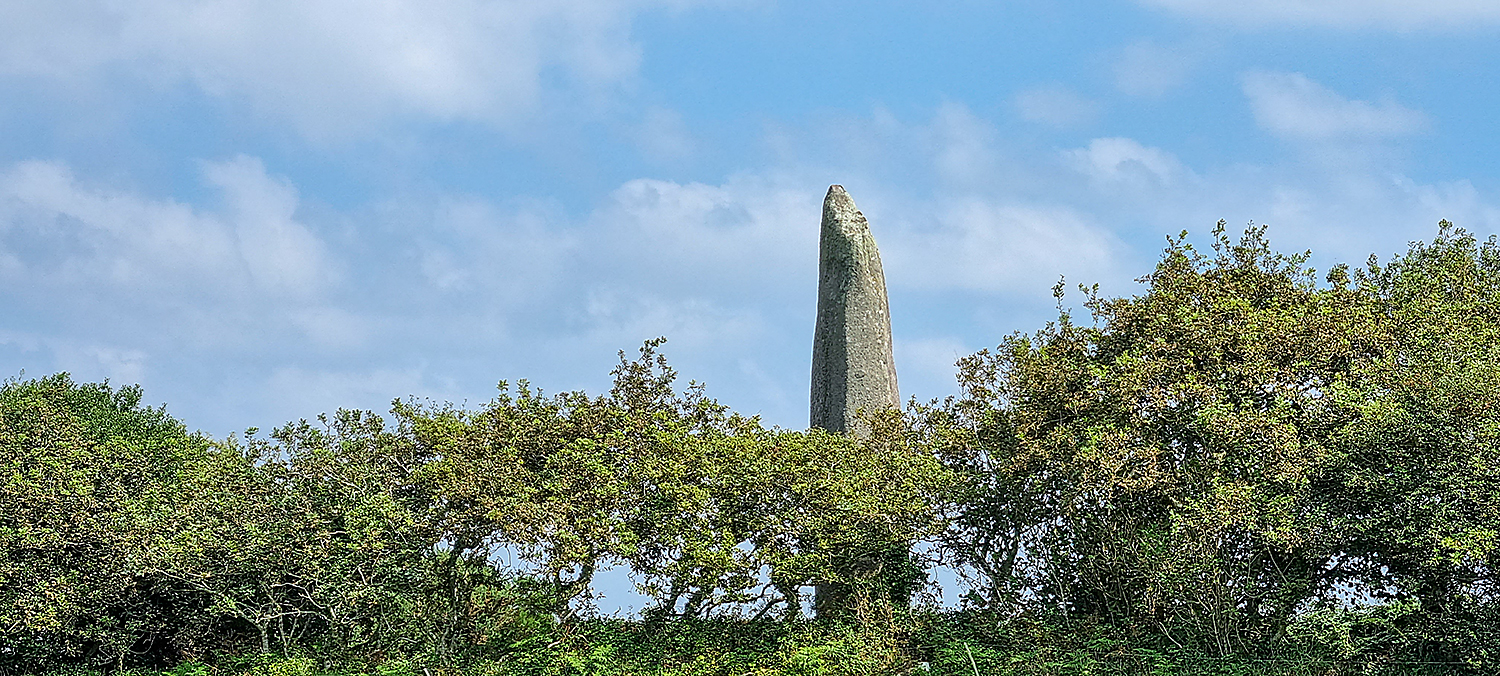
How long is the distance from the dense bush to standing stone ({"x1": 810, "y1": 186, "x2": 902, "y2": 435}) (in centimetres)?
209

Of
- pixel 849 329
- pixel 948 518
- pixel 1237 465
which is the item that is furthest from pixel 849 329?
pixel 1237 465

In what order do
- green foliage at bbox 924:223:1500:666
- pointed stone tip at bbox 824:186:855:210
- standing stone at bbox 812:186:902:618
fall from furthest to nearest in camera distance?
pointed stone tip at bbox 824:186:855:210
standing stone at bbox 812:186:902:618
green foliage at bbox 924:223:1500:666

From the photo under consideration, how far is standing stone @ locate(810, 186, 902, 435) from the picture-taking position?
15.9 m

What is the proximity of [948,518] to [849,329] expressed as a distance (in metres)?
4.29

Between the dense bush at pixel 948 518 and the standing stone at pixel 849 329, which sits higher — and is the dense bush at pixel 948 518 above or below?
below

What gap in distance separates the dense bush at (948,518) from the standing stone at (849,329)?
209 centimetres

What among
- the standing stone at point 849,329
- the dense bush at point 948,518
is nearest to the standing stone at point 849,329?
the standing stone at point 849,329

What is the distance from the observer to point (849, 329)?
639 inches

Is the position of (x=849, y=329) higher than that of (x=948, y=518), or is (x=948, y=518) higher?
(x=849, y=329)

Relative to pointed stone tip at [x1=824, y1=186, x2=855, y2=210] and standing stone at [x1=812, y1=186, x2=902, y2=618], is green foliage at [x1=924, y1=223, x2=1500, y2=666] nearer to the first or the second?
standing stone at [x1=812, y1=186, x2=902, y2=618]

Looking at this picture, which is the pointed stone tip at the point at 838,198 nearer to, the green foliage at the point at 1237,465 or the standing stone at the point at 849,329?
the standing stone at the point at 849,329

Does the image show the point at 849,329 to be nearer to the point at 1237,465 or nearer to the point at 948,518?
the point at 948,518

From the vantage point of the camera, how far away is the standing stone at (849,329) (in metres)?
15.9

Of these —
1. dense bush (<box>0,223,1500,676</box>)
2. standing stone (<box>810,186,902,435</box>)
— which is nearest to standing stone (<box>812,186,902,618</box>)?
standing stone (<box>810,186,902,435</box>)
